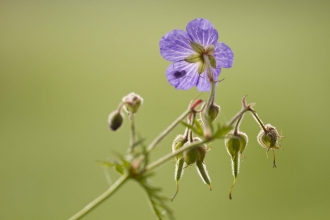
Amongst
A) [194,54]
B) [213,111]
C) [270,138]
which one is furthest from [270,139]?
[194,54]

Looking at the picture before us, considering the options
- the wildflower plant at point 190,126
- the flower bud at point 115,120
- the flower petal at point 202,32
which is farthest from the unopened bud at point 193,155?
the flower petal at point 202,32

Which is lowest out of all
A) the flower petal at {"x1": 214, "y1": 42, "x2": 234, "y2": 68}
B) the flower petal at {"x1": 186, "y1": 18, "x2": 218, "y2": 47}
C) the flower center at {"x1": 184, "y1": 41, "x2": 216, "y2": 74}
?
the flower petal at {"x1": 214, "y1": 42, "x2": 234, "y2": 68}

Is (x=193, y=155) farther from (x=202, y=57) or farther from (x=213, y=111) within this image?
(x=202, y=57)

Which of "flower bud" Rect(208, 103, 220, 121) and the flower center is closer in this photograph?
"flower bud" Rect(208, 103, 220, 121)

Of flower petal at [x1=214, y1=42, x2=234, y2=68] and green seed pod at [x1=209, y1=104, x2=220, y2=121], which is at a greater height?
flower petal at [x1=214, y1=42, x2=234, y2=68]

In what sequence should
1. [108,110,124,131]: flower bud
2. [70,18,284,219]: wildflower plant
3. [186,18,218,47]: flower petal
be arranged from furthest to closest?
[186,18,218,47]: flower petal → [108,110,124,131]: flower bud → [70,18,284,219]: wildflower plant

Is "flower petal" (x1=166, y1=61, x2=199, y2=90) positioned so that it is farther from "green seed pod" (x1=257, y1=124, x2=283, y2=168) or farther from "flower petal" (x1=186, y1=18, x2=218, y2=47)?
"green seed pod" (x1=257, y1=124, x2=283, y2=168)

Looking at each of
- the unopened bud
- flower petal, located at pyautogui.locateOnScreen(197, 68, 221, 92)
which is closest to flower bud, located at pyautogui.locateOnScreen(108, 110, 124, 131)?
the unopened bud
